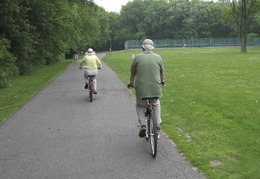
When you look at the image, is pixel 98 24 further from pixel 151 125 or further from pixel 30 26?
pixel 151 125

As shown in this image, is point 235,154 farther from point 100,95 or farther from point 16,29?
point 16,29

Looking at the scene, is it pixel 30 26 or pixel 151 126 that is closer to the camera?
pixel 151 126

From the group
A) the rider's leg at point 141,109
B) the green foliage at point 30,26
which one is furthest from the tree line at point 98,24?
the rider's leg at point 141,109

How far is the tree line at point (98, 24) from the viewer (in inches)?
848

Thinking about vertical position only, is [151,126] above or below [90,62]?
below

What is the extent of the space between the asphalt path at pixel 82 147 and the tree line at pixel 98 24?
9537mm

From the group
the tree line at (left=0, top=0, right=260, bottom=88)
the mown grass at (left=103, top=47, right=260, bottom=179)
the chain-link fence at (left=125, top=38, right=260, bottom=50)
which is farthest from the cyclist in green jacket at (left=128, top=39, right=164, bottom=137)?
the chain-link fence at (left=125, top=38, right=260, bottom=50)

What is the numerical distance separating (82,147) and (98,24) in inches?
1741

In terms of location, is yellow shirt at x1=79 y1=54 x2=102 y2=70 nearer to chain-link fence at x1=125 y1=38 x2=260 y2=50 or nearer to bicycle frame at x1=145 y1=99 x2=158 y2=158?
bicycle frame at x1=145 y1=99 x2=158 y2=158

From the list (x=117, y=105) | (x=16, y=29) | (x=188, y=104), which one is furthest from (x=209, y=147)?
(x=16, y=29)

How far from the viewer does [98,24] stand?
159 ft

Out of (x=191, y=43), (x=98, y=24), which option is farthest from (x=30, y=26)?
(x=191, y=43)

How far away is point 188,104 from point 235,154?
177 inches

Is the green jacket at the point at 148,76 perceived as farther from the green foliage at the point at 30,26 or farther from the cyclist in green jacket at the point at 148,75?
the green foliage at the point at 30,26
